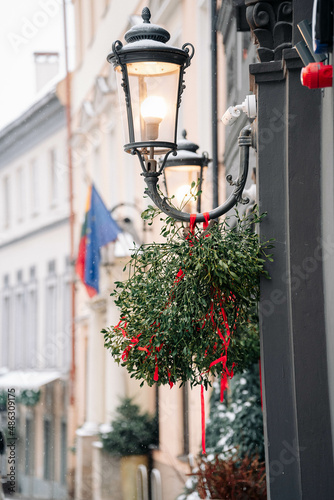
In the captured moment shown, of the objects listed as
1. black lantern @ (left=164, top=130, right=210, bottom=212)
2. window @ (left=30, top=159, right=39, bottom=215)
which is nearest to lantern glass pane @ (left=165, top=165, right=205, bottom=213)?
black lantern @ (left=164, top=130, right=210, bottom=212)

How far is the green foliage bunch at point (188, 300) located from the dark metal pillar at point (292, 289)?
0.14m

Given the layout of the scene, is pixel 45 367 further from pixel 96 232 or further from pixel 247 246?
pixel 247 246

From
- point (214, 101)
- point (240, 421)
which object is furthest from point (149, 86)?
point (214, 101)

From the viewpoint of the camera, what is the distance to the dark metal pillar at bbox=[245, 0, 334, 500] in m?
4.78

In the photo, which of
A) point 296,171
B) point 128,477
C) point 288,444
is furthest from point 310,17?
point 128,477

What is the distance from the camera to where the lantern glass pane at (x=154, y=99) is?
535 cm

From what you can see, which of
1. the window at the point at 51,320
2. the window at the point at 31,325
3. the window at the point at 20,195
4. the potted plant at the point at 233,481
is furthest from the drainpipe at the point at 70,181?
the potted plant at the point at 233,481

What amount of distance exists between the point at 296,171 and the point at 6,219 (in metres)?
23.4

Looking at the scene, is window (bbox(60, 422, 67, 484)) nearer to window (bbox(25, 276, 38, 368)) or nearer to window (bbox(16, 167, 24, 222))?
window (bbox(25, 276, 38, 368))

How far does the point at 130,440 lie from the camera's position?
14.9 metres

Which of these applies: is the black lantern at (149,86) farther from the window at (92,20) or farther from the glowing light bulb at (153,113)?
the window at (92,20)

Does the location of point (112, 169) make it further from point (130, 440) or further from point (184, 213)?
point (184, 213)

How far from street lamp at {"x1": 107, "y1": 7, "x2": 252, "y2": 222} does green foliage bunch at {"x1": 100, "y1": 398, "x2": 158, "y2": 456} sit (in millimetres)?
9930

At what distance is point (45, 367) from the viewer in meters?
23.8
